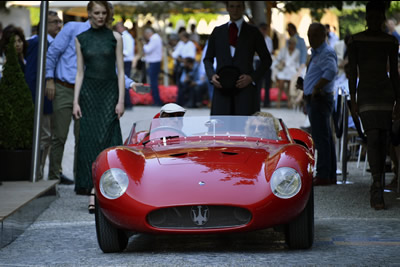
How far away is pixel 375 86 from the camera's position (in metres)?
9.02

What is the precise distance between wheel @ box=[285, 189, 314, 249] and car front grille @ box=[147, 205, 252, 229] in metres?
0.38

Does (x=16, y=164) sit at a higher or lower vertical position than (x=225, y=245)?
higher

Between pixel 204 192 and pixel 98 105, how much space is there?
10.5 ft

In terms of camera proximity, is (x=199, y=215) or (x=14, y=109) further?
(x=14, y=109)

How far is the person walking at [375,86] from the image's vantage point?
898cm

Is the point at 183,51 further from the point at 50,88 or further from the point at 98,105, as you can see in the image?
the point at 98,105

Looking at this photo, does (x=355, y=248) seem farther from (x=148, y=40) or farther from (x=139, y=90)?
(x=148, y=40)

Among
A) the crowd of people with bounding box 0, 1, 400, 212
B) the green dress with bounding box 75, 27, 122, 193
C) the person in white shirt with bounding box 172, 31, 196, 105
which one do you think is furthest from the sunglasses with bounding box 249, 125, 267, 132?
the person in white shirt with bounding box 172, 31, 196, 105

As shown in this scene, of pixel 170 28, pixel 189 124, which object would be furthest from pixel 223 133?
pixel 170 28

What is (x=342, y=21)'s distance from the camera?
31312mm

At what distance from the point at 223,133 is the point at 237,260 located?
67.0 inches

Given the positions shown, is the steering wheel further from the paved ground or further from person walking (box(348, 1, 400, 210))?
person walking (box(348, 1, 400, 210))

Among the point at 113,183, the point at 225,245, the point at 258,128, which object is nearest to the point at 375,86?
the point at 258,128

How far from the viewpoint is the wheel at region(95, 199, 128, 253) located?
666cm
